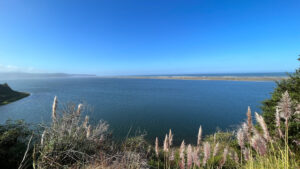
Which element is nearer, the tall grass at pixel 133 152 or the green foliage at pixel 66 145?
the tall grass at pixel 133 152

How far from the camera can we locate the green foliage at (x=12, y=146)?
9.99ft

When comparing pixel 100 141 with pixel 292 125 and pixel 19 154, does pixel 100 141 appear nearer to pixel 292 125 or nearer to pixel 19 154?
pixel 19 154

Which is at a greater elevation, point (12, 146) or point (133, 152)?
point (12, 146)

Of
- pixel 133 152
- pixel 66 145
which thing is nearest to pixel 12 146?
pixel 66 145

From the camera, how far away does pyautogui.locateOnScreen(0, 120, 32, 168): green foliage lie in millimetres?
3046

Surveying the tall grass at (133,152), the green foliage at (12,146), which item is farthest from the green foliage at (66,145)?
the green foliage at (12,146)

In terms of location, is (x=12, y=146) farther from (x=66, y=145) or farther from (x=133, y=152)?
(x=133, y=152)

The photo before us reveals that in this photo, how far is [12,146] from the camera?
3.43m

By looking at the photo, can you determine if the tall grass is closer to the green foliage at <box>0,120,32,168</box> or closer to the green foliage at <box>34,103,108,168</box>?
the green foliage at <box>34,103,108,168</box>

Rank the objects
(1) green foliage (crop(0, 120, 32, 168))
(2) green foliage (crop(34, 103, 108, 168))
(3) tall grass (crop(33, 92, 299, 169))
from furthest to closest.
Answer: (1) green foliage (crop(0, 120, 32, 168)) < (2) green foliage (crop(34, 103, 108, 168)) < (3) tall grass (crop(33, 92, 299, 169))

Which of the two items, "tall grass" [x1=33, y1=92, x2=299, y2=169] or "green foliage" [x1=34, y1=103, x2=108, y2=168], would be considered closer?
"tall grass" [x1=33, y1=92, x2=299, y2=169]

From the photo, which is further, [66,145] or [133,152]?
[133,152]

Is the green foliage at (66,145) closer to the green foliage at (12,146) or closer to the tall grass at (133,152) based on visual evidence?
the tall grass at (133,152)

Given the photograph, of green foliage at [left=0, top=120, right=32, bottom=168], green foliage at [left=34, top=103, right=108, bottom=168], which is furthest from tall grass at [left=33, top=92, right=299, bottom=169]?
green foliage at [left=0, top=120, right=32, bottom=168]
